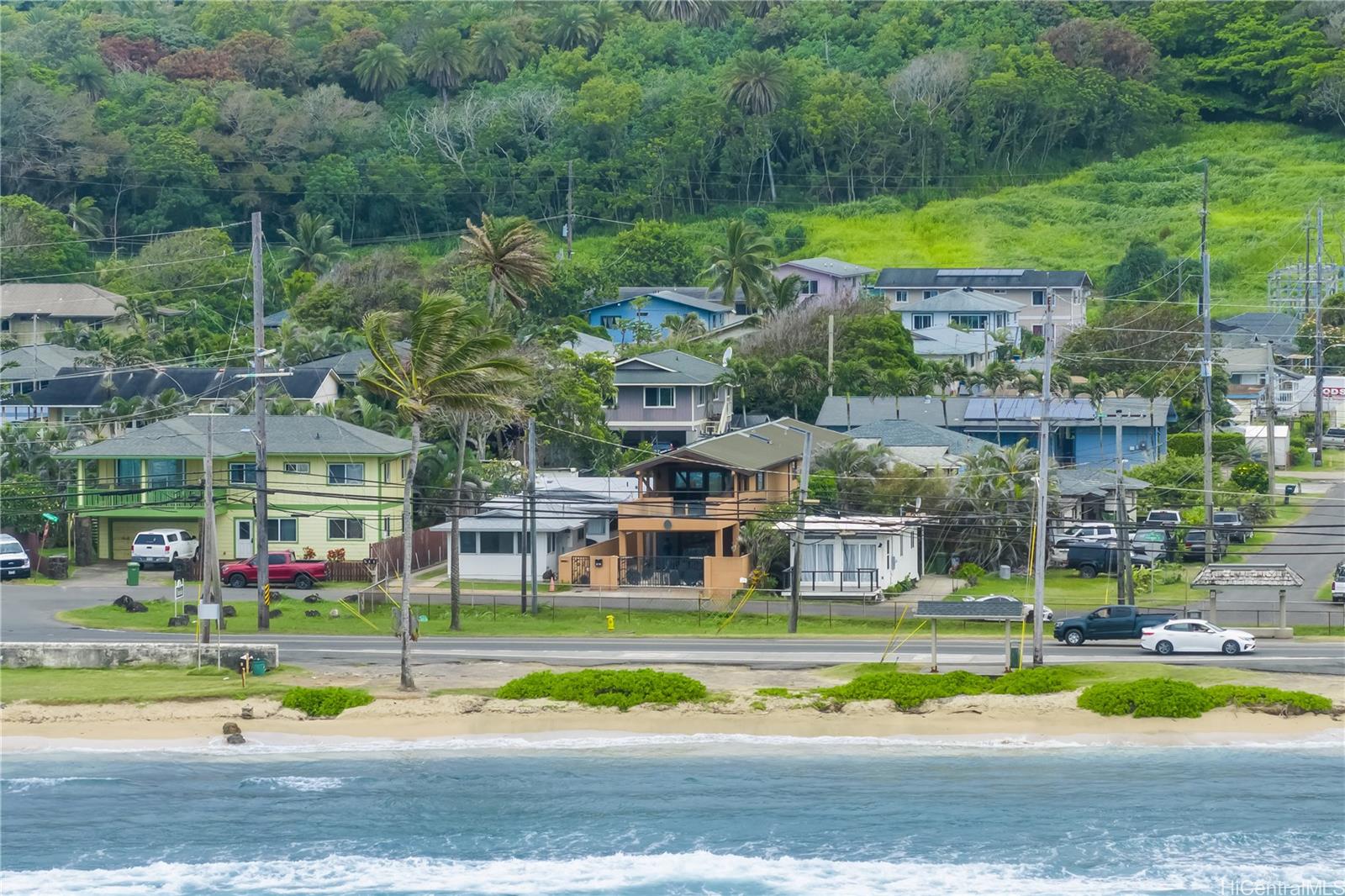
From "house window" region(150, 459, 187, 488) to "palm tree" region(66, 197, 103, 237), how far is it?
7898cm

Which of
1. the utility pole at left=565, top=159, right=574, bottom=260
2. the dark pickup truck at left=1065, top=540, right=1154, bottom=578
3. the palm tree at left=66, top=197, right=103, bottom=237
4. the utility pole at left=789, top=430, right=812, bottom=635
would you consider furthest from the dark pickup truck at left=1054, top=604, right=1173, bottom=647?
the palm tree at left=66, top=197, right=103, bottom=237

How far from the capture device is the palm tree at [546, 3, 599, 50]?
180625mm

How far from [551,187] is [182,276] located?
36112 millimetres

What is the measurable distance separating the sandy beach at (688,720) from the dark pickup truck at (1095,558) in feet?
57.7

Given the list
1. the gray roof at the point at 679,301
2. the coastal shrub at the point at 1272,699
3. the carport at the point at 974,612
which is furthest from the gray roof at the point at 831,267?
the coastal shrub at the point at 1272,699

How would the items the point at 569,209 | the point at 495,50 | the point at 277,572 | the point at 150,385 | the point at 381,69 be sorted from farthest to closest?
the point at 495,50, the point at 381,69, the point at 569,209, the point at 150,385, the point at 277,572

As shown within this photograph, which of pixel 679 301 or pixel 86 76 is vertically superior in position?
pixel 86 76

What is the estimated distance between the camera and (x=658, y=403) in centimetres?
8331

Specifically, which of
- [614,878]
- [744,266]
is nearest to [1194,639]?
[614,878]

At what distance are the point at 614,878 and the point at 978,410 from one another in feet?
175

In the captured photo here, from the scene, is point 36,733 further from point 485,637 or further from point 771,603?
point 771,603

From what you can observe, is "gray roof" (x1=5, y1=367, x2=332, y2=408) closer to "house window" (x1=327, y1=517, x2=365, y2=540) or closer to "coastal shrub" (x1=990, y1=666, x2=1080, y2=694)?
"house window" (x1=327, y1=517, x2=365, y2=540)

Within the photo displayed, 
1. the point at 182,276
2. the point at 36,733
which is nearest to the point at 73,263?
the point at 182,276

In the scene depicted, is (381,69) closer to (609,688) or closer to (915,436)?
(915,436)
